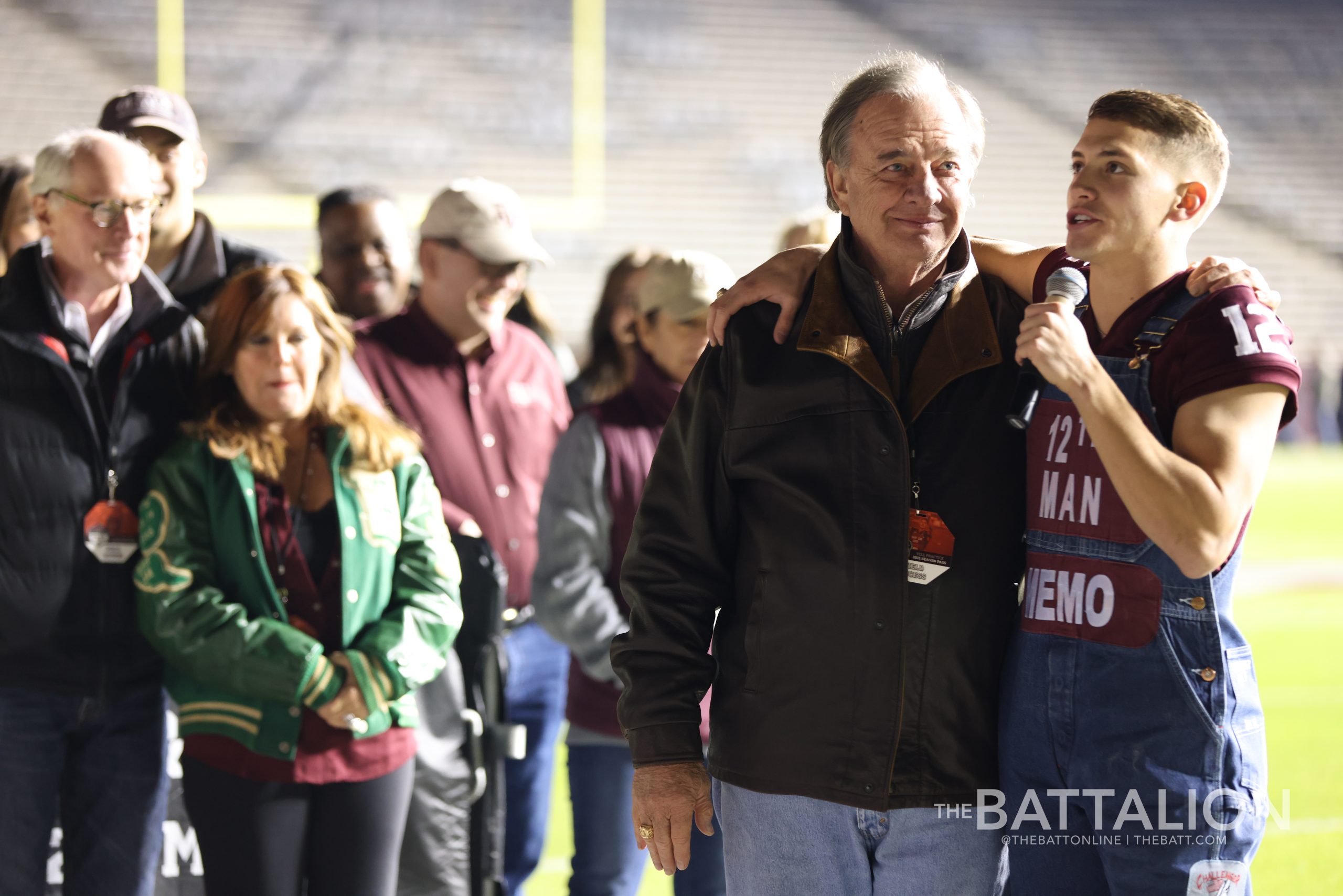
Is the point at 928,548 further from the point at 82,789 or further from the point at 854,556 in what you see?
the point at 82,789

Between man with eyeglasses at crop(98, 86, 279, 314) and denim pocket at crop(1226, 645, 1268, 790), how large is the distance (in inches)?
86.1

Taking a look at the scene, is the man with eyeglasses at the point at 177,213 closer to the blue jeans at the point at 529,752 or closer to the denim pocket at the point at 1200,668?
the blue jeans at the point at 529,752

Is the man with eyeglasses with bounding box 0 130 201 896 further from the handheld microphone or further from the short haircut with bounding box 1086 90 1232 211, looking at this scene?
the short haircut with bounding box 1086 90 1232 211

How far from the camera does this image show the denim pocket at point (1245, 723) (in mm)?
1576

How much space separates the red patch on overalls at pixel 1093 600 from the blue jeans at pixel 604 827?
1.40 metres

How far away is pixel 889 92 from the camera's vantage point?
1.76 meters

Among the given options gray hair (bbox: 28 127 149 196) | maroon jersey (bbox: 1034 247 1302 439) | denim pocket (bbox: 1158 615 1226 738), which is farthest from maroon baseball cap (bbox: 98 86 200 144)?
denim pocket (bbox: 1158 615 1226 738)

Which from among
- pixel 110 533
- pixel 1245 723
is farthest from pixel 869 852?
pixel 110 533

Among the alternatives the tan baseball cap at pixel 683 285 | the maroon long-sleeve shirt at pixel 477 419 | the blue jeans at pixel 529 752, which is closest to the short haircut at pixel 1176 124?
the tan baseball cap at pixel 683 285

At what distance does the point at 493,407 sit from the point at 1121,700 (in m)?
2.21

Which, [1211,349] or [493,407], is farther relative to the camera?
[493,407]

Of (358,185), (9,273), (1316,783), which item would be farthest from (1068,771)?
(1316,783)

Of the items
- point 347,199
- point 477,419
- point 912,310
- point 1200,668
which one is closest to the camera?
point 1200,668

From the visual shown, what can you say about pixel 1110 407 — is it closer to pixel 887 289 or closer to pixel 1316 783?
pixel 887 289
